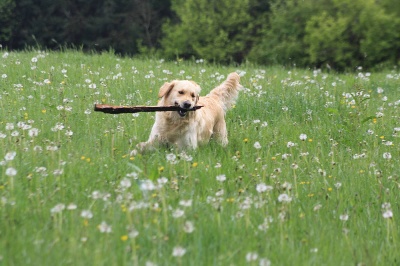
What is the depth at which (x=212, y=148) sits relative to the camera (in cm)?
733

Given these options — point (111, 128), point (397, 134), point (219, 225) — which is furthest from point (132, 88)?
point (219, 225)

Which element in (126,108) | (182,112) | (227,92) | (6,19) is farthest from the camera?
(6,19)

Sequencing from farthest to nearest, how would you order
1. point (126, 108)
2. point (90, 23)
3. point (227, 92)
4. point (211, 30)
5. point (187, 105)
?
1. point (90, 23)
2. point (211, 30)
3. point (227, 92)
4. point (187, 105)
5. point (126, 108)

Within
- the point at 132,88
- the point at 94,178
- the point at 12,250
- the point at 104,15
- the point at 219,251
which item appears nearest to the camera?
the point at 12,250

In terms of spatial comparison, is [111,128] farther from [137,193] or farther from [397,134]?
[397,134]

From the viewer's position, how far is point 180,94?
744cm

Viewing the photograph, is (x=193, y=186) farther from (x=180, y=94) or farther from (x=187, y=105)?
(x=180, y=94)

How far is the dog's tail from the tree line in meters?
26.4

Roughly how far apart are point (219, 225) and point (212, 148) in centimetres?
318

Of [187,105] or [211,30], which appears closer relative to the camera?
[187,105]

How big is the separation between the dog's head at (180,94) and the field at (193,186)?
1.57 feet

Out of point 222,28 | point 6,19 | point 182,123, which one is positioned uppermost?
point 182,123

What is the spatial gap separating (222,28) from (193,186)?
4161 cm

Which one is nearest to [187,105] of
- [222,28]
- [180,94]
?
[180,94]
